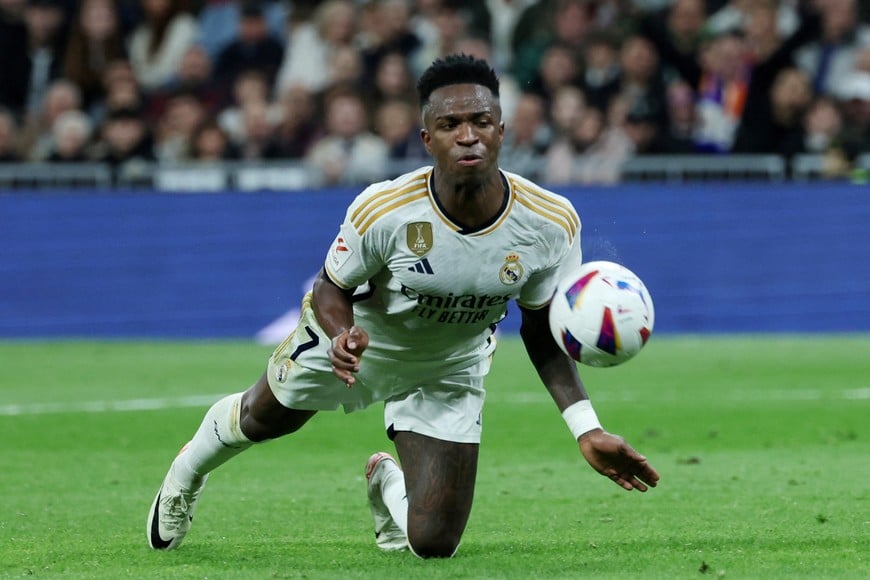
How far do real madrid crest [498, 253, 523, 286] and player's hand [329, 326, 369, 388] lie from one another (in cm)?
71

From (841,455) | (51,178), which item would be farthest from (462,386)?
(51,178)

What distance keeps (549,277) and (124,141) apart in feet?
39.6

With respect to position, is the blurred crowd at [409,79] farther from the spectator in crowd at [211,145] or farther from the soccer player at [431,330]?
the soccer player at [431,330]

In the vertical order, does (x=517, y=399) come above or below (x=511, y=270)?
below

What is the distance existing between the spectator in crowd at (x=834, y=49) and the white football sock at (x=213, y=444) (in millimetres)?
11467

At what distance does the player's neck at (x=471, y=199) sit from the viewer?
6.23 m

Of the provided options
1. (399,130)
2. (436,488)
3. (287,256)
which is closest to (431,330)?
(436,488)

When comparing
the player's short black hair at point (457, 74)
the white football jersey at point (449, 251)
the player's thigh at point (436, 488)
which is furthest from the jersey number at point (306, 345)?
the player's short black hair at point (457, 74)

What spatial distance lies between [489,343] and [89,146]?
1207 cm

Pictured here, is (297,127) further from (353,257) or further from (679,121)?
(353,257)

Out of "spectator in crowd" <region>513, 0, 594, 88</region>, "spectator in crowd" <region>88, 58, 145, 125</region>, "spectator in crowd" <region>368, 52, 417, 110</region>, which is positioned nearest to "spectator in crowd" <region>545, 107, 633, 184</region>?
"spectator in crowd" <region>513, 0, 594, 88</region>

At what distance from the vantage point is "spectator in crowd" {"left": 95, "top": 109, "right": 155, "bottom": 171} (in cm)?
1772

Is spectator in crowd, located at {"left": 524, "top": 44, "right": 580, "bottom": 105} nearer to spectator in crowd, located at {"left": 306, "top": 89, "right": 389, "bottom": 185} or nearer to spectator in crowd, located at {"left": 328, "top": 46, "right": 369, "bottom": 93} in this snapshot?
spectator in crowd, located at {"left": 306, "top": 89, "right": 389, "bottom": 185}

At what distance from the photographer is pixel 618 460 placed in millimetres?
5938
